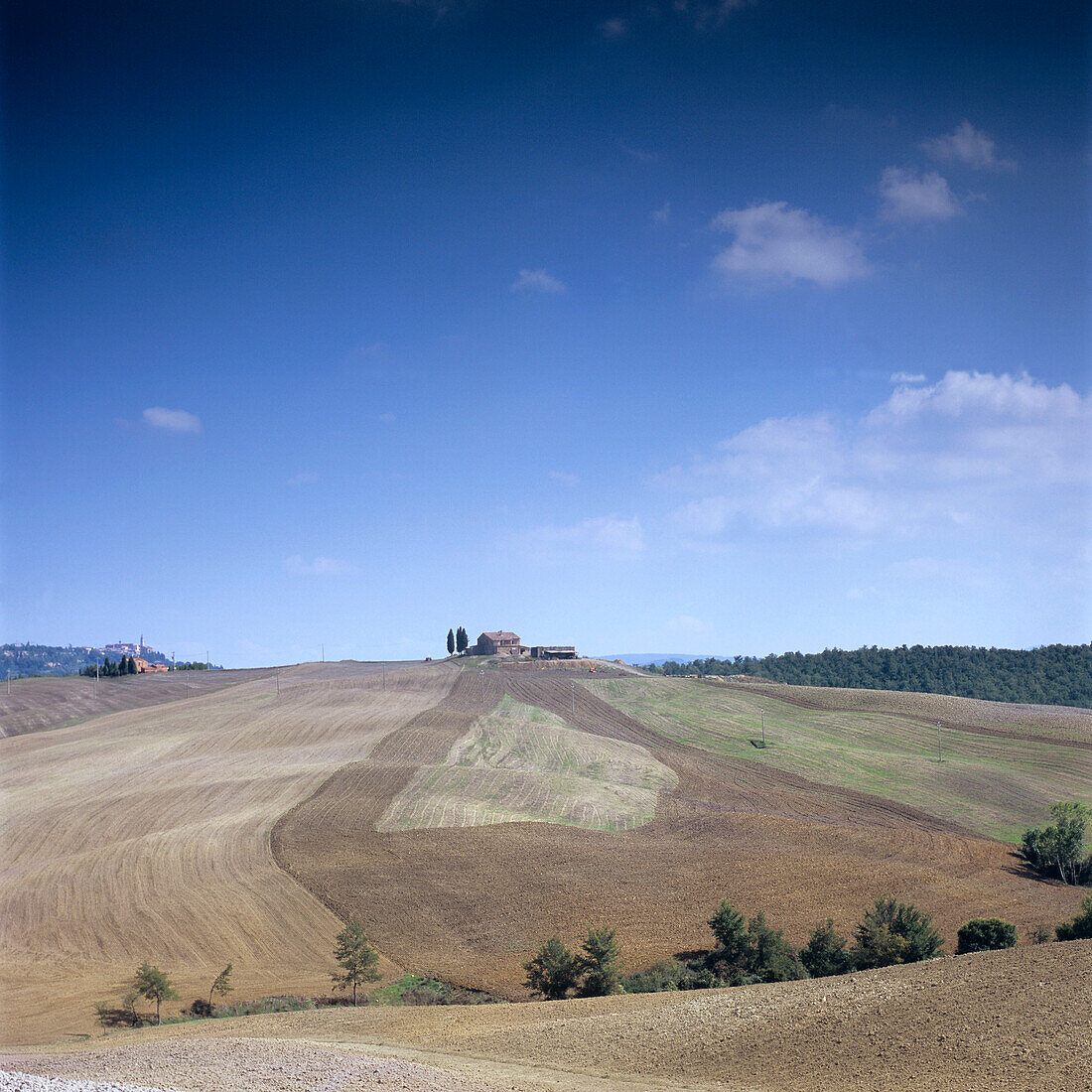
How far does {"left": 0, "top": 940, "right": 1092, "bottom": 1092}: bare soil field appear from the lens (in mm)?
17469

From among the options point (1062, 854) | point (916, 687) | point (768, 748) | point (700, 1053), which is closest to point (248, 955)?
point (700, 1053)

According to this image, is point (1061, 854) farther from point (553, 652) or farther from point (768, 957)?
point (553, 652)

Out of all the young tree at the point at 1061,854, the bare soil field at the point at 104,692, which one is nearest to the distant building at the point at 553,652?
the bare soil field at the point at 104,692

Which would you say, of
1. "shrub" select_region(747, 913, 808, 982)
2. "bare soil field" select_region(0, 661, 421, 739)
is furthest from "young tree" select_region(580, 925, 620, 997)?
"bare soil field" select_region(0, 661, 421, 739)

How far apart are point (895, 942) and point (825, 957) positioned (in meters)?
2.89

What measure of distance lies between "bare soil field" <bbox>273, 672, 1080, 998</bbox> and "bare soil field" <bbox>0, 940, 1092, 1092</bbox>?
11.0 metres

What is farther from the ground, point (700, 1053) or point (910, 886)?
point (700, 1053)

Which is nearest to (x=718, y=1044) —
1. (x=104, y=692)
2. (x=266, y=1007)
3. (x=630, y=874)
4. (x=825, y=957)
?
(x=825, y=957)

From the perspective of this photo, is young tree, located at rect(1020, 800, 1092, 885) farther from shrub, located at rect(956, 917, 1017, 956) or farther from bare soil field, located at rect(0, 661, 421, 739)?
bare soil field, located at rect(0, 661, 421, 739)

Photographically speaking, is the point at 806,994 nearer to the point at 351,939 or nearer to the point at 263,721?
the point at 351,939

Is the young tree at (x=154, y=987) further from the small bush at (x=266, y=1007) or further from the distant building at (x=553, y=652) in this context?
the distant building at (x=553, y=652)

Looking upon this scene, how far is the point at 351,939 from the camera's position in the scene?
32.1 meters

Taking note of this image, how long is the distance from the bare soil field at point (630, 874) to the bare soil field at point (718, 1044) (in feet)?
36.1

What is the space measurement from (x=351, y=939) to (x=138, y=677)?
387 feet
